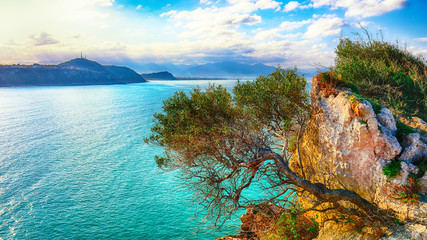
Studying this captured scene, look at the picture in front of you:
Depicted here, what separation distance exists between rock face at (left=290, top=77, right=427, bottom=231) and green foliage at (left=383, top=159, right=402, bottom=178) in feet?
0.39

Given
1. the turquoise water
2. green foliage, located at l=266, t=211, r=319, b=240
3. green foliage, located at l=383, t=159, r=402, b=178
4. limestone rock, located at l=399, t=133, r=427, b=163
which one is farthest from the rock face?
the turquoise water

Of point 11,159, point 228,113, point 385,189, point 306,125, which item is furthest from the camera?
point 11,159

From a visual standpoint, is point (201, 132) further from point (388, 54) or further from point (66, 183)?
point (66, 183)

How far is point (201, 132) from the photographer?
12180 millimetres

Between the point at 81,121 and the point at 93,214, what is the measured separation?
4454cm

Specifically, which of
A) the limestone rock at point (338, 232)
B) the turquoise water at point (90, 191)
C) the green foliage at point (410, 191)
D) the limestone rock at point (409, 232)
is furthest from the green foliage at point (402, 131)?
the turquoise water at point (90, 191)

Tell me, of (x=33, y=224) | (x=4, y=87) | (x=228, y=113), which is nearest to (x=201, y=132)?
(x=228, y=113)

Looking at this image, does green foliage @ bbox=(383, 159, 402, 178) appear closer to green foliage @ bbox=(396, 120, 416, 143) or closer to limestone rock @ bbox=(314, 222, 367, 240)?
green foliage @ bbox=(396, 120, 416, 143)

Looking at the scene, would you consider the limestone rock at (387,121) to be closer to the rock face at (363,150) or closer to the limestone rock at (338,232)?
the rock face at (363,150)

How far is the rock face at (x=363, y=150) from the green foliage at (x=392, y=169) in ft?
0.39

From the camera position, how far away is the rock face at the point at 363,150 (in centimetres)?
828

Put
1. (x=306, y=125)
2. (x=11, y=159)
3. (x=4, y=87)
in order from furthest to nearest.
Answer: (x=4, y=87) → (x=11, y=159) → (x=306, y=125)

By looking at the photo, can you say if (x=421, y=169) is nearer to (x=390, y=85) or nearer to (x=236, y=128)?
(x=236, y=128)

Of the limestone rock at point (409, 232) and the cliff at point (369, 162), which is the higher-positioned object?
the cliff at point (369, 162)
